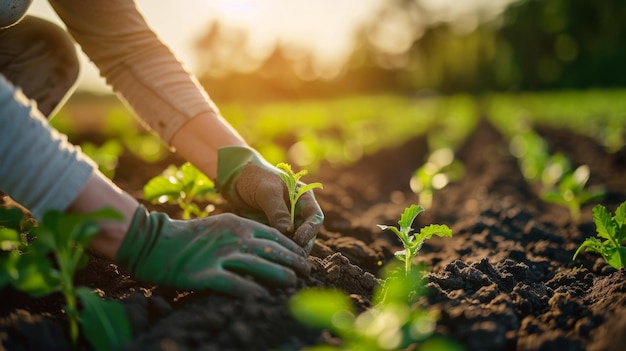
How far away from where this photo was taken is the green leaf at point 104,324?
4.72 feet

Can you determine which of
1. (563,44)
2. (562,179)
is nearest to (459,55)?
(563,44)

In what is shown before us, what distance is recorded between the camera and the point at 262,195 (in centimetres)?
219

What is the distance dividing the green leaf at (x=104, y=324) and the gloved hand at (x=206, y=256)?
0.24 m

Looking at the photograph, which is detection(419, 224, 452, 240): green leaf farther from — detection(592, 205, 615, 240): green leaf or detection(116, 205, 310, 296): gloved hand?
detection(592, 205, 615, 240): green leaf

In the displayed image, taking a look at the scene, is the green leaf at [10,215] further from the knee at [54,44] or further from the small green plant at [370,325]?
the knee at [54,44]

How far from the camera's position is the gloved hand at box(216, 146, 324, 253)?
2074mm

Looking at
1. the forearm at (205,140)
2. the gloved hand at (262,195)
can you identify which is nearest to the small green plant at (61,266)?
the gloved hand at (262,195)

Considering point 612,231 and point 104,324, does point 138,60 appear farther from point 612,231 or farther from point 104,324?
point 612,231

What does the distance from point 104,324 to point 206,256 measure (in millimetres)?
368

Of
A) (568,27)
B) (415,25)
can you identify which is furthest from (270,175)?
(415,25)

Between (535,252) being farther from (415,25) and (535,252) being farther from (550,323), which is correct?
(415,25)

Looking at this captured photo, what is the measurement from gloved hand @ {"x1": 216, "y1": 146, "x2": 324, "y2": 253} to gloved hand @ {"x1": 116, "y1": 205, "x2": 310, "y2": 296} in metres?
0.26

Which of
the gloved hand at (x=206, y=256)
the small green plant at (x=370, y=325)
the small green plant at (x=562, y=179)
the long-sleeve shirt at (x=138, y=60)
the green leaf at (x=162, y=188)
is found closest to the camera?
the small green plant at (x=370, y=325)

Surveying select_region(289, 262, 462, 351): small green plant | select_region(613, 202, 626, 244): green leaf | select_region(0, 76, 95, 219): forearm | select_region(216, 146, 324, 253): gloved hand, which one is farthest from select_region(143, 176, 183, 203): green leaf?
select_region(613, 202, 626, 244): green leaf
